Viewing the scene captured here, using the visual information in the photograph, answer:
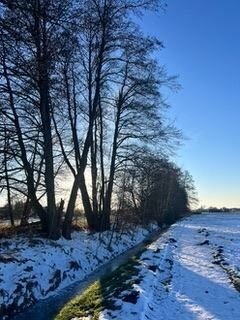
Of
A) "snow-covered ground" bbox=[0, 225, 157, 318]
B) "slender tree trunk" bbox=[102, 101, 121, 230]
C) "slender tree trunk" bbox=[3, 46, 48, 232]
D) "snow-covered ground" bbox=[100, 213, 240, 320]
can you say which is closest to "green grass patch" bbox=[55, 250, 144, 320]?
"snow-covered ground" bbox=[100, 213, 240, 320]

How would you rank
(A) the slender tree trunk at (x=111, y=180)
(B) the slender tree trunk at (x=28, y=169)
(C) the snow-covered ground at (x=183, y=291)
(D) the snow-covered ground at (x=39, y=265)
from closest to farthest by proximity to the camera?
(C) the snow-covered ground at (x=183, y=291)
(D) the snow-covered ground at (x=39, y=265)
(B) the slender tree trunk at (x=28, y=169)
(A) the slender tree trunk at (x=111, y=180)

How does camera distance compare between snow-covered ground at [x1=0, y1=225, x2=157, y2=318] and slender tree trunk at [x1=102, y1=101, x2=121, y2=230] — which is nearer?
snow-covered ground at [x1=0, y1=225, x2=157, y2=318]

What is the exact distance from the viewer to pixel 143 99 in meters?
32.3

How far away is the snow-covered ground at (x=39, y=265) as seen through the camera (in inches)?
508

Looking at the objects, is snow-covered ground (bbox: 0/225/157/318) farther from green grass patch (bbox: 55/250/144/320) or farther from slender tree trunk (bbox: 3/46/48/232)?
slender tree trunk (bbox: 3/46/48/232)

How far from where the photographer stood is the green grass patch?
11109 millimetres

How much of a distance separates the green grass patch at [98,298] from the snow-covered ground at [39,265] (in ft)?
4.39

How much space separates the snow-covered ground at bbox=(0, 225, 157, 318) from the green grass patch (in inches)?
52.7

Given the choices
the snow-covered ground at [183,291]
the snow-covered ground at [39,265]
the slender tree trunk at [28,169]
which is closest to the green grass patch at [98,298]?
the snow-covered ground at [183,291]

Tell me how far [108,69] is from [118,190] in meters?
12.3

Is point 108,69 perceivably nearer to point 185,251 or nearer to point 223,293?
point 185,251

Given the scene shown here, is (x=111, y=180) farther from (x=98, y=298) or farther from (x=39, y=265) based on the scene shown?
(x=98, y=298)

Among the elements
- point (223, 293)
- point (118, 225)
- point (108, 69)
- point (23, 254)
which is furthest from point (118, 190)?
point (223, 293)

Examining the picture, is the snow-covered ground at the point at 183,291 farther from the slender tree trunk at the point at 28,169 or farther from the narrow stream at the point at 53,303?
the slender tree trunk at the point at 28,169
